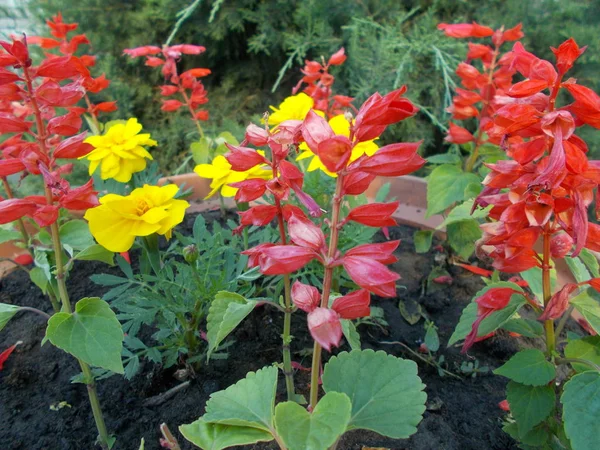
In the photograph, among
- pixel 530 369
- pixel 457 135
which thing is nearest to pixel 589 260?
pixel 530 369

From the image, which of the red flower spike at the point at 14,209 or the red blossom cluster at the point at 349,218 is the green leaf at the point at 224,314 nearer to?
the red blossom cluster at the point at 349,218

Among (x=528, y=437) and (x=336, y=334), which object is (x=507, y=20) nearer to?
(x=528, y=437)

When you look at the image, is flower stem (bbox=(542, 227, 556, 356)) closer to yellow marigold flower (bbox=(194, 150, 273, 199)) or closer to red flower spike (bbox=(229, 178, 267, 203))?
red flower spike (bbox=(229, 178, 267, 203))

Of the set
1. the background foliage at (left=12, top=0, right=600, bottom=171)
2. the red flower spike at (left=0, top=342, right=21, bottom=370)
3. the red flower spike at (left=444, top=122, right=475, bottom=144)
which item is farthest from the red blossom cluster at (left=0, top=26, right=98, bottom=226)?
the background foliage at (left=12, top=0, right=600, bottom=171)

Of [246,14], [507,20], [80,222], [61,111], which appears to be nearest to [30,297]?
[80,222]

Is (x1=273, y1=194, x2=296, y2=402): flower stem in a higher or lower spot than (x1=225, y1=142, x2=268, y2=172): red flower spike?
lower

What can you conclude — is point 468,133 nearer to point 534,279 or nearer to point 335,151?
point 534,279

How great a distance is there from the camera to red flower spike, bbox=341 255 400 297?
49 cm

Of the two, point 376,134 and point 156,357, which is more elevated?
point 376,134

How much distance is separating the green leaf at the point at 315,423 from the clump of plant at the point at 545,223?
0.28 meters

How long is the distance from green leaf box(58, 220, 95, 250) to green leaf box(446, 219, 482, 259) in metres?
0.79

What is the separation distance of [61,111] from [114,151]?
1170mm

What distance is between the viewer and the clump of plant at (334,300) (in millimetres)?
510

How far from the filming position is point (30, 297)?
1277mm
